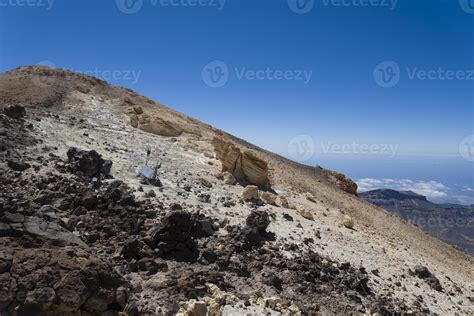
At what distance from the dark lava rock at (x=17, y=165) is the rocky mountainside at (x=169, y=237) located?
3 cm

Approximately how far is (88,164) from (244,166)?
25.5 ft

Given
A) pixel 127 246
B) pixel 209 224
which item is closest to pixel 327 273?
pixel 209 224

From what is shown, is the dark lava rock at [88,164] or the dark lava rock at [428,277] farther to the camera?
the dark lava rock at [428,277]

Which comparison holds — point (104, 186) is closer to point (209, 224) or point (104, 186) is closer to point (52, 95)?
point (209, 224)

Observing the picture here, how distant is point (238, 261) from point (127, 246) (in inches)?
108

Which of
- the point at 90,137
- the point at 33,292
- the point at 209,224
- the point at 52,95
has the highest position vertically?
the point at 52,95

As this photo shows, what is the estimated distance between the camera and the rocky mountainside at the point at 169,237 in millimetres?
6113

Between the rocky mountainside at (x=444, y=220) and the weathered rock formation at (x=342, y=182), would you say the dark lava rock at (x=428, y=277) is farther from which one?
the rocky mountainside at (x=444, y=220)

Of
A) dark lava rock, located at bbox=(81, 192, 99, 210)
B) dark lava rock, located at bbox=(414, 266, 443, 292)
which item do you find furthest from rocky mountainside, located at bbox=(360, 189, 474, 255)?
dark lava rock, located at bbox=(81, 192, 99, 210)

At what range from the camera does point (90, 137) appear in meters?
17.5

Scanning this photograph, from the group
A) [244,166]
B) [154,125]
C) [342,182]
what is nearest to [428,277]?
[244,166]

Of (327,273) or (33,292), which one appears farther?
(327,273)

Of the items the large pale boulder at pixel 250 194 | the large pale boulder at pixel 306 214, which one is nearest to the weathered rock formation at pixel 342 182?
the large pale boulder at pixel 306 214

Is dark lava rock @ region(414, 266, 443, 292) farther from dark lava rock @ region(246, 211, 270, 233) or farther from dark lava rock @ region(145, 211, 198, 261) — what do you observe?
dark lava rock @ region(145, 211, 198, 261)
